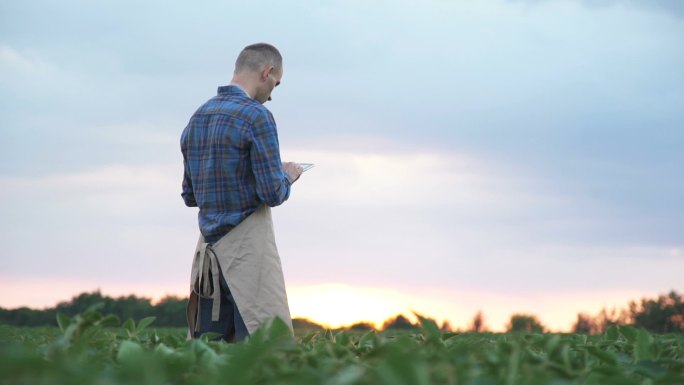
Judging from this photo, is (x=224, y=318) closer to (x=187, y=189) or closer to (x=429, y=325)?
(x=187, y=189)

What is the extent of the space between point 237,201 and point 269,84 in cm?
98

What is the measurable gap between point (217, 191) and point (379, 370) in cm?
462

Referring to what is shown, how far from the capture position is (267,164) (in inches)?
213

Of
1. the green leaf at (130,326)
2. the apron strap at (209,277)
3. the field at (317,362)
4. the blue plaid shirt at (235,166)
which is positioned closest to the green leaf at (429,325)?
the field at (317,362)

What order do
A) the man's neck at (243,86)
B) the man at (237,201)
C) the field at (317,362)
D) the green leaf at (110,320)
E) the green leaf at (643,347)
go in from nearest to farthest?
1. the field at (317,362)
2. the green leaf at (110,320)
3. the green leaf at (643,347)
4. the man at (237,201)
5. the man's neck at (243,86)

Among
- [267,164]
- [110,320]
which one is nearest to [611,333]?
[110,320]

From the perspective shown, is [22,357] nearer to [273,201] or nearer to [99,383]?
[99,383]

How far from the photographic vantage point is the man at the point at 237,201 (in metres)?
5.52

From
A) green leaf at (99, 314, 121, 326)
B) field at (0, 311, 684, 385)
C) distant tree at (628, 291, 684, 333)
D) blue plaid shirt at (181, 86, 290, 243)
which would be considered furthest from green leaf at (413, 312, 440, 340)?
distant tree at (628, 291, 684, 333)

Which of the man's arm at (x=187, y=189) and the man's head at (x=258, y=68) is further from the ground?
the man's head at (x=258, y=68)

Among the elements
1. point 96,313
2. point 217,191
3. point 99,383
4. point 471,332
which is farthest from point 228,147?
point 99,383

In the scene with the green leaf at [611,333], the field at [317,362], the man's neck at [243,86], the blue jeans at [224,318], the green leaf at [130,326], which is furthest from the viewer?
the man's neck at [243,86]

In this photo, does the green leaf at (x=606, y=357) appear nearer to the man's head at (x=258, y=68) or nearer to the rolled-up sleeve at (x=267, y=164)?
the rolled-up sleeve at (x=267, y=164)

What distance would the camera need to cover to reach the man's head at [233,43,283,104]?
236 inches
